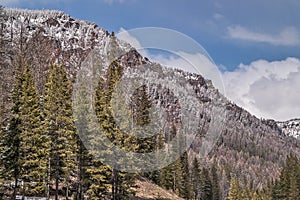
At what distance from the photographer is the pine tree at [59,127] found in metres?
37.0

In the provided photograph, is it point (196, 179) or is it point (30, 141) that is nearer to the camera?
point (30, 141)

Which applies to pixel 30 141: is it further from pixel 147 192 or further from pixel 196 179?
pixel 196 179

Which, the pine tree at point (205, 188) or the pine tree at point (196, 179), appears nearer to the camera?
the pine tree at point (205, 188)

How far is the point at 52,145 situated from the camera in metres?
37.2

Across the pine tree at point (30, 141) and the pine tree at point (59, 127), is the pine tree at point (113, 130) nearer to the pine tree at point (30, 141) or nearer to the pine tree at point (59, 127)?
the pine tree at point (59, 127)

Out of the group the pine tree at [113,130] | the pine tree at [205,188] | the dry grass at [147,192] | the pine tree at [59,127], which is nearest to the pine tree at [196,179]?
the pine tree at [205,188]

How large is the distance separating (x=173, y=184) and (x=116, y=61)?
36705 millimetres

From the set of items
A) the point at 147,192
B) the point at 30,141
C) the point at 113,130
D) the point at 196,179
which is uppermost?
the point at 113,130

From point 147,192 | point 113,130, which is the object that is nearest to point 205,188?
point 147,192

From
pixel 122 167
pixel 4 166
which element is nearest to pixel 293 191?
pixel 122 167

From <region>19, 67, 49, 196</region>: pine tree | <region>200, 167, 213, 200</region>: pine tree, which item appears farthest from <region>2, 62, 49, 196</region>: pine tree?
<region>200, 167, 213, 200</region>: pine tree

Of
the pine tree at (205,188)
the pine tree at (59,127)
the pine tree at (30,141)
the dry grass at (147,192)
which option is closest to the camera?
the pine tree at (30,141)

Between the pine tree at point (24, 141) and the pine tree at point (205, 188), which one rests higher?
the pine tree at point (24, 141)

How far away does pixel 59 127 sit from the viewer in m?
37.9
